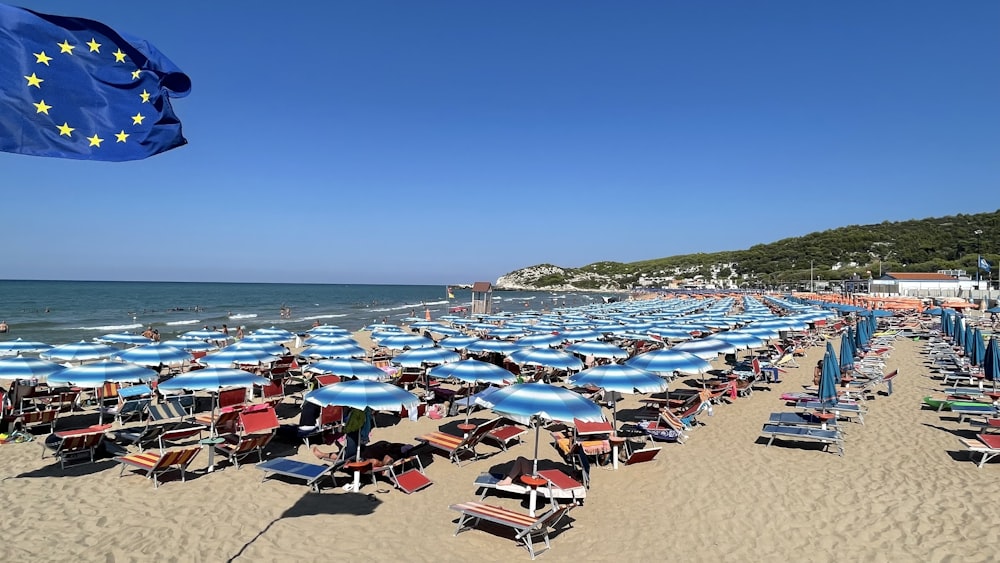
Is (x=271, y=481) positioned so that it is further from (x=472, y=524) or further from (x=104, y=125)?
(x=104, y=125)

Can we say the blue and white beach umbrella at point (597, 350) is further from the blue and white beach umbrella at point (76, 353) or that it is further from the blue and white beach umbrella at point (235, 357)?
the blue and white beach umbrella at point (76, 353)

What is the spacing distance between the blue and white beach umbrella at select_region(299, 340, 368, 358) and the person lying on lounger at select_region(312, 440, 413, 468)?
18.5 feet

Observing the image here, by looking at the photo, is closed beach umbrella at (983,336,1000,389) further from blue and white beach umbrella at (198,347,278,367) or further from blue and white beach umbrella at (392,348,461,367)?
blue and white beach umbrella at (198,347,278,367)

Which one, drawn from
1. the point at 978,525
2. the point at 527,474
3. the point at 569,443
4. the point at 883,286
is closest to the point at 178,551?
the point at 527,474

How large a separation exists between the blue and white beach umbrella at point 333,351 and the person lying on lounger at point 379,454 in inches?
222

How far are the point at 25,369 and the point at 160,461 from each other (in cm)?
444

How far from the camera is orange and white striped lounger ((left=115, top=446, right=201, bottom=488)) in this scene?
7188mm

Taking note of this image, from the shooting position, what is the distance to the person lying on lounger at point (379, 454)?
7520 millimetres

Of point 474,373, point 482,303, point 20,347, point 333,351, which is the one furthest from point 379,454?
point 482,303

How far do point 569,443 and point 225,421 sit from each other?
5.81m

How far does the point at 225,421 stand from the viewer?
373 inches

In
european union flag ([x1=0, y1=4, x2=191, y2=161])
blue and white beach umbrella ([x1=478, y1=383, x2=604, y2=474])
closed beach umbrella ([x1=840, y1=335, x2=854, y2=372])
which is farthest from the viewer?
closed beach umbrella ([x1=840, y1=335, x2=854, y2=372])

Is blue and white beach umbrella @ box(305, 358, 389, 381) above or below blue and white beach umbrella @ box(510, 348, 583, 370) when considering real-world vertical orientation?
above

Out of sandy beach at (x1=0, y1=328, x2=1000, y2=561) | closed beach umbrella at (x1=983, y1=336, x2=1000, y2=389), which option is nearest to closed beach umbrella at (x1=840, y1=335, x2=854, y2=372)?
closed beach umbrella at (x1=983, y1=336, x2=1000, y2=389)
